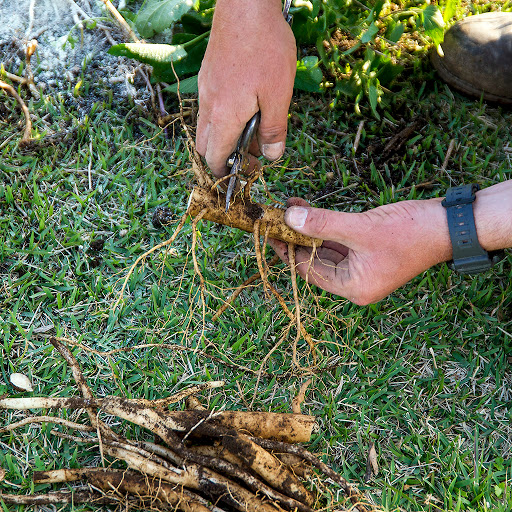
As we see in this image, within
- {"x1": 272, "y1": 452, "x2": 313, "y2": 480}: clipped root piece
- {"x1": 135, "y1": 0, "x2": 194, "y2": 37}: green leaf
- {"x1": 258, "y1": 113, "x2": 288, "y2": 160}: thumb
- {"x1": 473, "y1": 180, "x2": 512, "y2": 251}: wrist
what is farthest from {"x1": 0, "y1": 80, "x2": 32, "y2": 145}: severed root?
{"x1": 473, "y1": 180, "x2": 512, "y2": 251}: wrist

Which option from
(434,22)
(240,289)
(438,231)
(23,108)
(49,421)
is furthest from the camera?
(23,108)

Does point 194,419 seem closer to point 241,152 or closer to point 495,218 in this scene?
point 241,152

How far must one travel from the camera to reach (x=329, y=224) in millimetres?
1607

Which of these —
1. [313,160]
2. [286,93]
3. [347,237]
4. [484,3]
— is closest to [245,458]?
[347,237]

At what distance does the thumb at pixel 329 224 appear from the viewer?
1.61 metres

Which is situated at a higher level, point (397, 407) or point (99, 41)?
point (99, 41)

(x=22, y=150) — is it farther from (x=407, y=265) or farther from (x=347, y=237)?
(x=407, y=265)

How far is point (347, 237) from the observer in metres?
1.63

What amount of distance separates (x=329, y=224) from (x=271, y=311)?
1.41ft

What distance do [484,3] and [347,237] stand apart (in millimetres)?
1957

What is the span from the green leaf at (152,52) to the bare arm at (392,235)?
0.91m

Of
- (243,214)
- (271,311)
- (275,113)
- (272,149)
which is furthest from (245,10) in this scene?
(271,311)

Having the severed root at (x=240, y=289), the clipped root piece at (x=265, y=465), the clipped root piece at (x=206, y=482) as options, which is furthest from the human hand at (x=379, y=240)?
the clipped root piece at (x=206, y=482)

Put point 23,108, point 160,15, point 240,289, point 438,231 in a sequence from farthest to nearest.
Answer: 1. point 23,108
2. point 160,15
3. point 240,289
4. point 438,231
